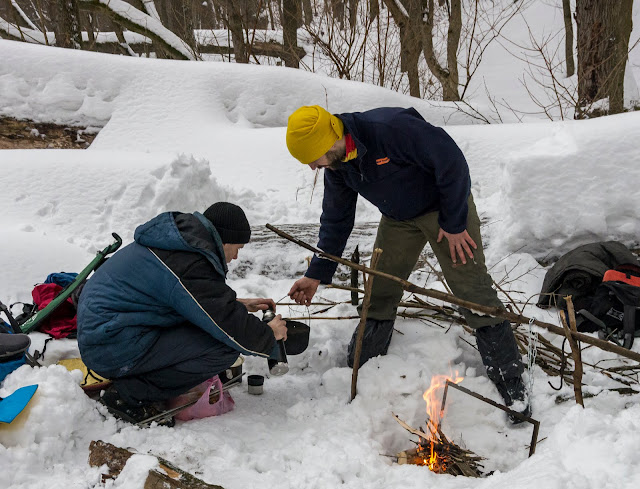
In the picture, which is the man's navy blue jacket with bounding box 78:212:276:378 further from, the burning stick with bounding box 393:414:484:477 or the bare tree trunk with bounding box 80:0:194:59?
the bare tree trunk with bounding box 80:0:194:59

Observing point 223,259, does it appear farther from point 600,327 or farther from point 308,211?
point 308,211

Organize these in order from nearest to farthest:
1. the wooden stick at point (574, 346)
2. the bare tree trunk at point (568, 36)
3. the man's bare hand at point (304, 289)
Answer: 1. the wooden stick at point (574, 346)
2. the man's bare hand at point (304, 289)
3. the bare tree trunk at point (568, 36)

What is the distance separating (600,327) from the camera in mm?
3271

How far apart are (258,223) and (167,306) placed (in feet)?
8.94

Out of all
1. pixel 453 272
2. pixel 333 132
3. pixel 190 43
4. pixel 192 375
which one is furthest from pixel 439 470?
pixel 190 43

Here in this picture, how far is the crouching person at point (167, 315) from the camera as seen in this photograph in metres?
2.22

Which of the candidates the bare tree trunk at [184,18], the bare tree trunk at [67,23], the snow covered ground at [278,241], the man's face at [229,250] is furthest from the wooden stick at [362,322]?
the bare tree trunk at [184,18]

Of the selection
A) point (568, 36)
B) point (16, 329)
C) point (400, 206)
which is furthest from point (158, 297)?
point (568, 36)

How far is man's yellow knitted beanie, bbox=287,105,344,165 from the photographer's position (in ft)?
7.37

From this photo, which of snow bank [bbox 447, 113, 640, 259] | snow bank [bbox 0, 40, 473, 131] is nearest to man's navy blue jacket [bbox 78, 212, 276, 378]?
snow bank [bbox 447, 113, 640, 259]

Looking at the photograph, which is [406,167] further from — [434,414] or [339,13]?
[339,13]

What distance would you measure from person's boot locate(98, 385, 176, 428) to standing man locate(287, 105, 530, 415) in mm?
960

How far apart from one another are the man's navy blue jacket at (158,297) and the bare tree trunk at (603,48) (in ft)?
20.0

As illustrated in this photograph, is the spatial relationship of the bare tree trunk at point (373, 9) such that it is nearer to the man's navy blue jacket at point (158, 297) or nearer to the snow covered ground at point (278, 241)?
the snow covered ground at point (278, 241)
